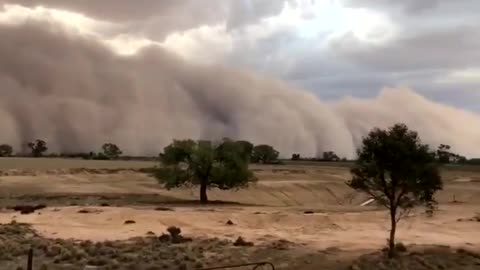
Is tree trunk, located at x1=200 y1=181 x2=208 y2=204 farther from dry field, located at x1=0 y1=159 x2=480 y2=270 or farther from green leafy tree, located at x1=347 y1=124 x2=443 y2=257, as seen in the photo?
green leafy tree, located at x1=347 y1=124 x2=443 y2=257

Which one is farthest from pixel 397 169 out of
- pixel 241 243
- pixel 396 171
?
pixel 241 243

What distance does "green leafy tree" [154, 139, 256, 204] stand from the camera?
8894 centimetres

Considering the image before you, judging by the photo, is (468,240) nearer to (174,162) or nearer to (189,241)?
(189,241)

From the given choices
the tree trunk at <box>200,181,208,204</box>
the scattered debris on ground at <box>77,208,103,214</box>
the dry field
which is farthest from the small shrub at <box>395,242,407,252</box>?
the tree trunk at <box>200,181,208,204</box>

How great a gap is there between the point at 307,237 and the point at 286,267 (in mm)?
12411

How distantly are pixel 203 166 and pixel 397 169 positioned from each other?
185 ft

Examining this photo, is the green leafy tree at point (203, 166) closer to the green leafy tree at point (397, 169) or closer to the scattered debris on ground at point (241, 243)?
the scattered debris on ground at point (241, 243)

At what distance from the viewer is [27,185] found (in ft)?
372

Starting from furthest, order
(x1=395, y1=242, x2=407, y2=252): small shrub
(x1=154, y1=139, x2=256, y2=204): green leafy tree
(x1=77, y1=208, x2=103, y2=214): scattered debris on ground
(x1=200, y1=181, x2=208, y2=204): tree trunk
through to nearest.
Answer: (x1=154, y1=139, x2=256, y2=204): green leafy tree < (x1=200, y1=181, x2=208, y2=204): tree trunk < (x1=77, y1=208, x2=103, y2=214): scattered debris on ground < (x1=395, y1=242, x2=407, y2=252): small shrub

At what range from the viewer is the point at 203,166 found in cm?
8888

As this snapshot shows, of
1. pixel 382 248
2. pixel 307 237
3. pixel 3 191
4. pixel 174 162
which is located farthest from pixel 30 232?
pixel 3 191

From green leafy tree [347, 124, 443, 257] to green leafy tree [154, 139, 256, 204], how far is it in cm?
5377

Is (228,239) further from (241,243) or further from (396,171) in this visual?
(396,171)

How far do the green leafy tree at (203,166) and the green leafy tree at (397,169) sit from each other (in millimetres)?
53766
